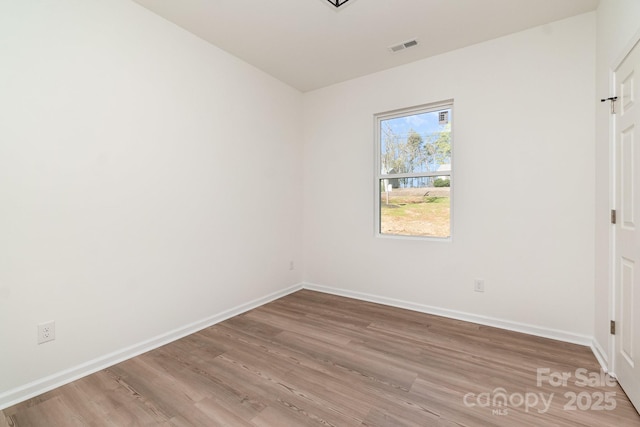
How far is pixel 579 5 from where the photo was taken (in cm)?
228

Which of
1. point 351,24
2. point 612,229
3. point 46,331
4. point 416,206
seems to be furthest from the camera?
point 416,206

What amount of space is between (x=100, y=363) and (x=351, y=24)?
3426 mm

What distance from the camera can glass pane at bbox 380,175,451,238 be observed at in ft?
10.4

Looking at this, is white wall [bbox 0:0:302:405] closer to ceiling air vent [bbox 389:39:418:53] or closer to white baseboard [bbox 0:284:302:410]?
white baseboard [bbox 0:284:302:410]

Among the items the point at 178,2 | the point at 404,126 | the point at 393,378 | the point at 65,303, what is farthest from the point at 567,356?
Result: the point at 178,2

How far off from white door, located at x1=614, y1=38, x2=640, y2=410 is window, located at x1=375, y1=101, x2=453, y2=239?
4.33ft

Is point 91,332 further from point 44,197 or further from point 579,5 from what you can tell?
point 579,5

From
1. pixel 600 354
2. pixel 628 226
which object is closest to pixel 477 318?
pixel 600 354

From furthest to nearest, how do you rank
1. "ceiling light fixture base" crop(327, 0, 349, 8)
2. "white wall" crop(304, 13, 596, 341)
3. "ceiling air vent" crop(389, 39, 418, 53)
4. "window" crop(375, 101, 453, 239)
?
1. "window" crop(375, 101, 453, 239)
2. "ceiling air vent" crop(389, 39, 418, 53)
3. "white wall" crop(304, 13, 596, 341)
4. "ceiling light fixture base" crop(327, 0, 349, 8)

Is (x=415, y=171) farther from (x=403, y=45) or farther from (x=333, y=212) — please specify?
(x=403, y=45)

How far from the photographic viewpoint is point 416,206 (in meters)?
3.35

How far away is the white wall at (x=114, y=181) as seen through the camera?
5.82ft

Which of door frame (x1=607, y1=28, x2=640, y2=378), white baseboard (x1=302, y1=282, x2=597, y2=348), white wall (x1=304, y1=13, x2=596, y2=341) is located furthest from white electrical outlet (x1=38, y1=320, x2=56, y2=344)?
door frame (x1=607, y1=28, x2=640, y2=378)

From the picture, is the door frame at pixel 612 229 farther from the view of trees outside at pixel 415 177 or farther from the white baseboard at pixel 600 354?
the view of trees outside at pixel 415 177
